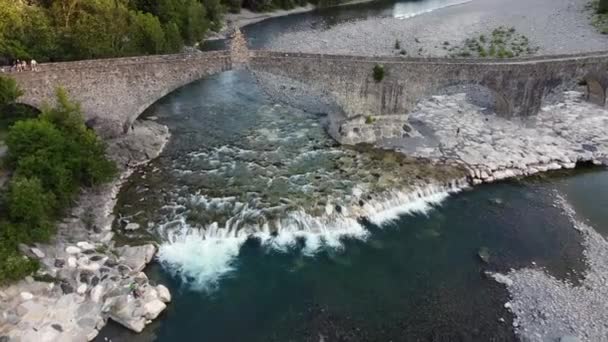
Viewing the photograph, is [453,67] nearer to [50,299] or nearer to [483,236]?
[483,236]

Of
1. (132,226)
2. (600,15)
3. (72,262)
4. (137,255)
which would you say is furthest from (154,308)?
(600,15)

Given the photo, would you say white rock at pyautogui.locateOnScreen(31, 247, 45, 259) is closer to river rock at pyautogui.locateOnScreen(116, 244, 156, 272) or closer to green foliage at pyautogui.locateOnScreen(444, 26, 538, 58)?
river rock at pyautogui.locateOnScreen(116, 244, 156, 272)

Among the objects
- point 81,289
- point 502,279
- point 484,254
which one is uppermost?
point 81,289

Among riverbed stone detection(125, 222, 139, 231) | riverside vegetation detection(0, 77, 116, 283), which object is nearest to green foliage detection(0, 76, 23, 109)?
riverside vegetation detection(0, 77, 116, 283)

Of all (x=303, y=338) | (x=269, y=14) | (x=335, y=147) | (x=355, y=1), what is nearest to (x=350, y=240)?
(x=303, y=338)

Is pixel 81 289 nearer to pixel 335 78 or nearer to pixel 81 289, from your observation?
pixel 81 289
